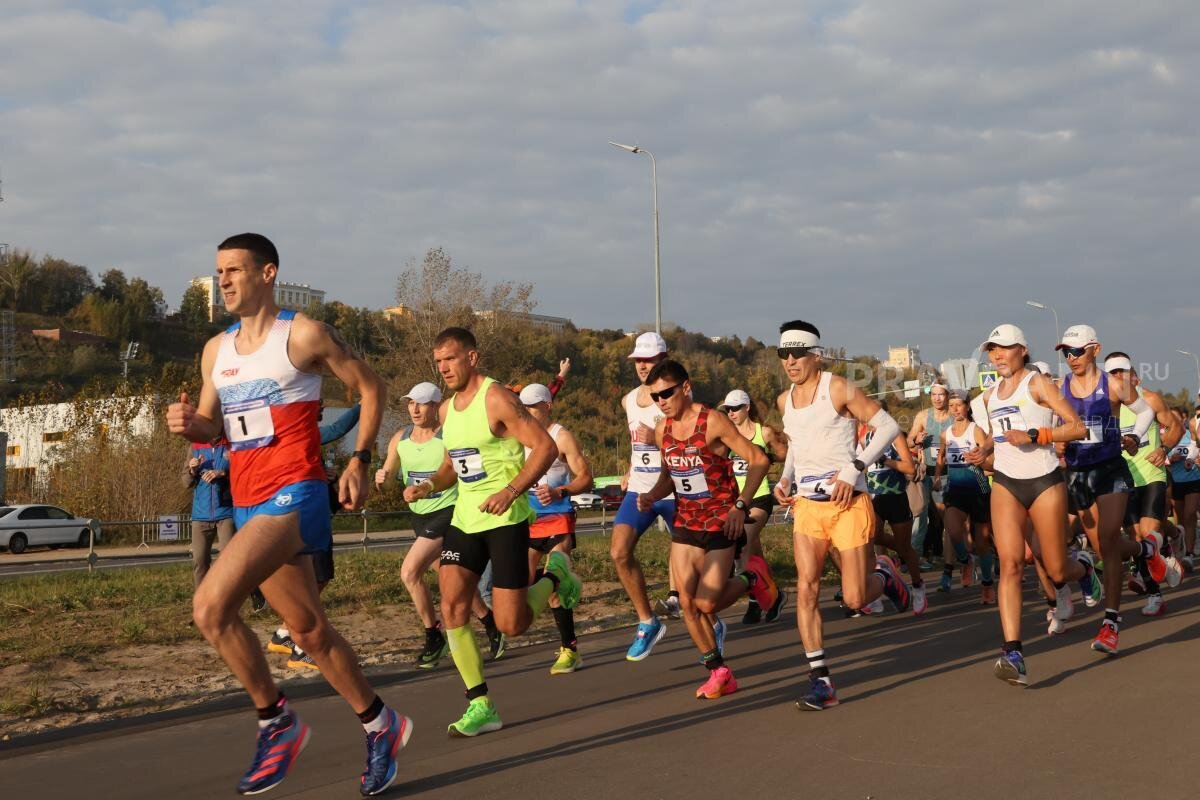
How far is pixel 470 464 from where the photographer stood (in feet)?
23.1

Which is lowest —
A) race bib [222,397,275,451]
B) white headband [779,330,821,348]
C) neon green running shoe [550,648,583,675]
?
neon green running shoe [550,648,583,675]

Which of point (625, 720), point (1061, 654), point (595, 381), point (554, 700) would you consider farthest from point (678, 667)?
point (595, 381)

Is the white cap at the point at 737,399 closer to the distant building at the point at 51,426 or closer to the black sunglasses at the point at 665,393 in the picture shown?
the black sunglasses at the point at 665,393

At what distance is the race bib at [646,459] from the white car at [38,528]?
27382mm

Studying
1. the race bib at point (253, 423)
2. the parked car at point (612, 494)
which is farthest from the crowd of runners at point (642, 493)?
the parked car at point (612, 494)

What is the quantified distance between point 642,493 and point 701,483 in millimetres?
1854

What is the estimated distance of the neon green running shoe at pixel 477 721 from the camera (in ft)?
21.6

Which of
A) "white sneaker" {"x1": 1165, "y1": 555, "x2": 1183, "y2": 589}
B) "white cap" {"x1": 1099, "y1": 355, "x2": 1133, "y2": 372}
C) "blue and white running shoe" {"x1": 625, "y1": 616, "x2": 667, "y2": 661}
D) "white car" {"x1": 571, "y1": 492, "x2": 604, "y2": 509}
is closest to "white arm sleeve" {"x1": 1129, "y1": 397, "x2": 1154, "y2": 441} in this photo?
"white cap" {"x1": 1099, "y1": 355, "x2": 1133, "y2": 372}

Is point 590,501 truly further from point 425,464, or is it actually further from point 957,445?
point 425,464

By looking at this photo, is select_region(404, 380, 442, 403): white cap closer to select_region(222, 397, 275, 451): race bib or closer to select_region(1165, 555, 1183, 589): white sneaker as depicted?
select_region(222, 397, 275, 451): race bib

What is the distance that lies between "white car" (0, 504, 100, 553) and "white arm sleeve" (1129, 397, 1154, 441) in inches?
1132

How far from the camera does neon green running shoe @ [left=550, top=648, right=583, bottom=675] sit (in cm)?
882

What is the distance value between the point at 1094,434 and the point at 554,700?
5000 mm

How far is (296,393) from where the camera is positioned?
211 inches
